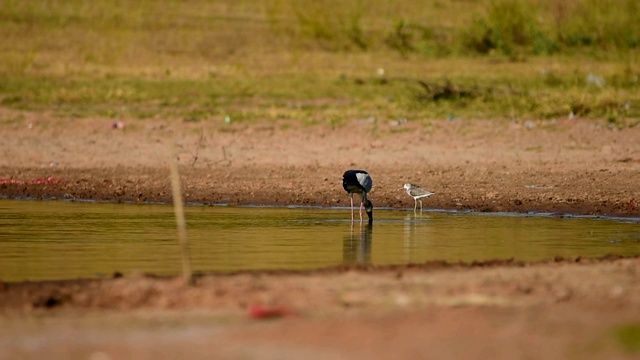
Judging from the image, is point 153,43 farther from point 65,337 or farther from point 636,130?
point 65,337

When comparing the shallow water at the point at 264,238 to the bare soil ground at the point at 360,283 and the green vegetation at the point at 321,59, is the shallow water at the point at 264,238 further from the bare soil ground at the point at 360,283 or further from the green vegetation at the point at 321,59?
the green vegetation at the point at 321,59

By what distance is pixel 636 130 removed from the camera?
17844 mm

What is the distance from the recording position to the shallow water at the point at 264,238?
10.7m

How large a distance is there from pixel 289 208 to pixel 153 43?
14600 millimetres

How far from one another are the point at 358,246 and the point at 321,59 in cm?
1530

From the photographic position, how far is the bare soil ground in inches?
267

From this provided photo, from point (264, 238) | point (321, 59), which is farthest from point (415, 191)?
point (321, 59)

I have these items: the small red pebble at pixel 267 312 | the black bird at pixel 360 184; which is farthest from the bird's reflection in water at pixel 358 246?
the small red pebble at pixel 267 312

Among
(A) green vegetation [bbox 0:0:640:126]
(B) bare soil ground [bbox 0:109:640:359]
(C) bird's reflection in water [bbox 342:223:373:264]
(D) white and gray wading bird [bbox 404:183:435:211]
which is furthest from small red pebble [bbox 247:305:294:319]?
(A) green vegetation [bbox 0:0:640:126]

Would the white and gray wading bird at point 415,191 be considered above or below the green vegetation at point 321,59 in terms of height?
below

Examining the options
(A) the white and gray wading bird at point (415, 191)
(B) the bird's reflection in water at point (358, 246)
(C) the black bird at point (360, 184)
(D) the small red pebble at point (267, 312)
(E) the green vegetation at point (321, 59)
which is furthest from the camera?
(E) the green vegetation at point (321, 59)

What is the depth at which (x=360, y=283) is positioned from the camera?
28.8 feet

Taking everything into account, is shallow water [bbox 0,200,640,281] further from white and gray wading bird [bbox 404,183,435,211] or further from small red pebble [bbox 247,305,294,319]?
small red pebble [bbox 247,305,294,319]

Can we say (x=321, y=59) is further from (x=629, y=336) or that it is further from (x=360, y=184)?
(x=629, y=336)
